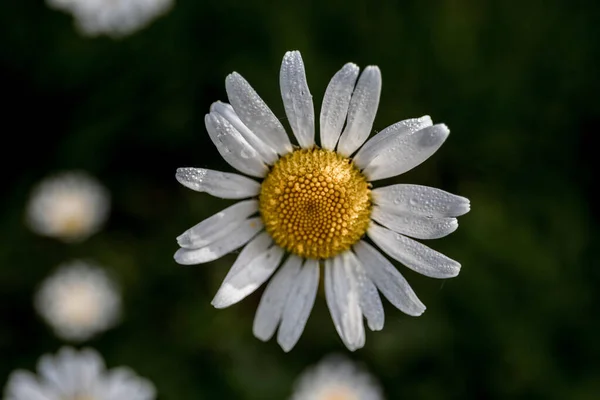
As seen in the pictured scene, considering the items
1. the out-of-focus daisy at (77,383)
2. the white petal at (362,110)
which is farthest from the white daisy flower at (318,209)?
the out-of-focus daisy at (77,383)

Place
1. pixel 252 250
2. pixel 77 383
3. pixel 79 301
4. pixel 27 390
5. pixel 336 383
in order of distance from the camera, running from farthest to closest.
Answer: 1. pixel 79 301
2. pixel 336 383
3. pixel 77 383
4. pixel 27 390
5. pixel 252 250

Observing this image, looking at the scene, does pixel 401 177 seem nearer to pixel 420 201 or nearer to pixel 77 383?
pixel 420 201

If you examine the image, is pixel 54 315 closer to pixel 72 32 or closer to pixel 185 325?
pixel 185 325

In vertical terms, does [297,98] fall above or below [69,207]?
above

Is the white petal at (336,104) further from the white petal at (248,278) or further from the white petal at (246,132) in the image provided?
the white petal at (248,278)

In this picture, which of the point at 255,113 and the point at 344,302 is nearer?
the point at 255,113

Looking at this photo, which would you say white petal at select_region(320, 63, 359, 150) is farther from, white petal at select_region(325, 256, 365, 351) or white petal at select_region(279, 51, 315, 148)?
white petal at select_region(325, 256, 365, 351)

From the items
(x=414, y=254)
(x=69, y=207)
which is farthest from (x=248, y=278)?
(x=69, y=207)

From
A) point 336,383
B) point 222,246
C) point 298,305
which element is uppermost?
point 222,246
